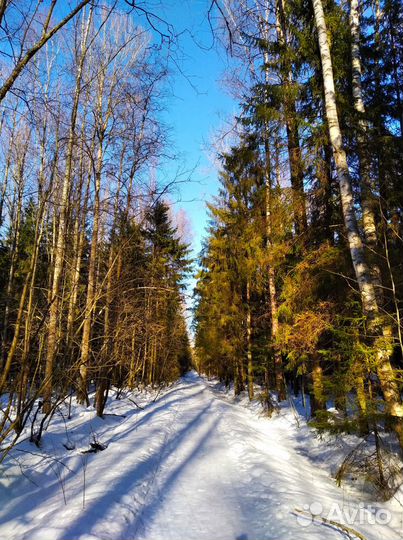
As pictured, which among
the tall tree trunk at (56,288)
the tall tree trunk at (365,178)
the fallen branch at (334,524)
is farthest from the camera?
the tall tree trunk at (365,178)

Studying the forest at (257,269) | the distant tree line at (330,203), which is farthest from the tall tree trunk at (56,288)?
the distant tree line at (330,203)

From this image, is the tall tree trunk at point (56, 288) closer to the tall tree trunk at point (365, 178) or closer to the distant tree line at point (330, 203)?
the distant tree line at point (330, 203)

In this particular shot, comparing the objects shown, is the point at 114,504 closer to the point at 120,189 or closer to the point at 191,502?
the point at 191,502

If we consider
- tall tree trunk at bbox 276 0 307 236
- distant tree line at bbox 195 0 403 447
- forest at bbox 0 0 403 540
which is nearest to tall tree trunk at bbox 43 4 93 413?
forest at bbox 0 0 403 540

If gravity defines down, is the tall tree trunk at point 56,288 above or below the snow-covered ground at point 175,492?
above

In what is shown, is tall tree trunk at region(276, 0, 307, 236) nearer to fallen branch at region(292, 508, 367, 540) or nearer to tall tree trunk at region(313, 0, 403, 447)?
tall tree trunk at region(313, 0, 403, 447)

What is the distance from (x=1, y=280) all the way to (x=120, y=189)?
17829mm

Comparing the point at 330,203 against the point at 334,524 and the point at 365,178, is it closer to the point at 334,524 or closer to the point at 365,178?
the point at 365,178

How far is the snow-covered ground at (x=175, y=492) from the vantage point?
341 cm

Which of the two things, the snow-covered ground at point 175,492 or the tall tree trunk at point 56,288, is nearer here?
the snow-covered ground at point 175,492

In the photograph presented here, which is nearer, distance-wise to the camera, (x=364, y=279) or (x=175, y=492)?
(x=175, y=492)

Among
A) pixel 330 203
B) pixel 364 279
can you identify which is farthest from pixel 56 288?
pixel 330 203

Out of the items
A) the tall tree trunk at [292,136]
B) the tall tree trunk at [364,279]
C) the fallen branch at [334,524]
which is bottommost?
the fallen branch at [334,524]

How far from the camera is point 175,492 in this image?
449cm
